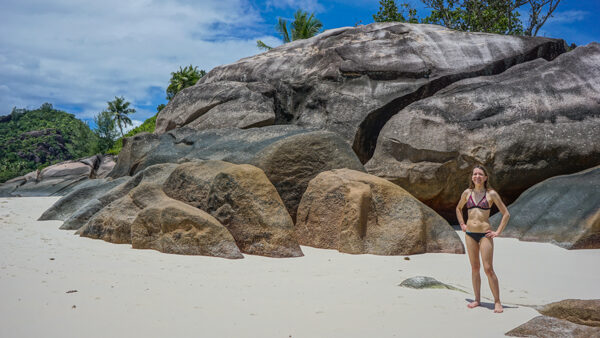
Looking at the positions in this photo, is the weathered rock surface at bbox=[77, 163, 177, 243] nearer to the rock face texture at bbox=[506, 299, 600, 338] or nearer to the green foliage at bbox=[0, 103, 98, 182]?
the rock face texture at bbox=[506, 299, 600, 338]

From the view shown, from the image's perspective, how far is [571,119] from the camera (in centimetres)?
941

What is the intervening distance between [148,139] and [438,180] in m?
6.97

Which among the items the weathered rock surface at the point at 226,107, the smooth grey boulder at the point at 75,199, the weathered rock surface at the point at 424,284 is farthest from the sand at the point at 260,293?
the weathered rock surface at the point at 226,107

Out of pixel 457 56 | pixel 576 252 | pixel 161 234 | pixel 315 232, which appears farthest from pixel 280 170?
pixel 457 56

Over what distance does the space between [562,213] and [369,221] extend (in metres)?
3.15

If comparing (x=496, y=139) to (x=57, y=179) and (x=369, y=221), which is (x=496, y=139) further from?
(x=57, y=179)

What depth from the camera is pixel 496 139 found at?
9.24 meters

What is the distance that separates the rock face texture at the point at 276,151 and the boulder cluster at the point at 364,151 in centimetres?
3

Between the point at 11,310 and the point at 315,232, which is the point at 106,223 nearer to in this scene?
the point at 315,232

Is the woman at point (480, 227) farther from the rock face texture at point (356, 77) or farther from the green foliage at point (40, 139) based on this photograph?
the green foliage at point (40, 139)

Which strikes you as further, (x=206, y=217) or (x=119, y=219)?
(x=119, y=219)

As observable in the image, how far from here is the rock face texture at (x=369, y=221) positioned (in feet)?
20.0

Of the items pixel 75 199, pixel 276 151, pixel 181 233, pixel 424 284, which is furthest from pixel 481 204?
pixel 75 199

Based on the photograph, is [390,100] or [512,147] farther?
[390,100]
